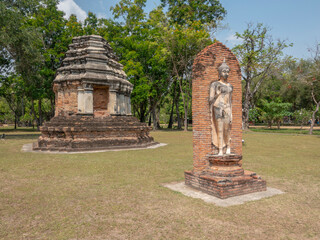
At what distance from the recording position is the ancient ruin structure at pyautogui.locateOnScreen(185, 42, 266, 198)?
5.52 meters

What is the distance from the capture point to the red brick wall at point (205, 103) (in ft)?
19.7

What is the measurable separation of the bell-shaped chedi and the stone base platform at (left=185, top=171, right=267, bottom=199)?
847 cm

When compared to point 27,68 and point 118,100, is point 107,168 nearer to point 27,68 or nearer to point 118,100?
point 118,100

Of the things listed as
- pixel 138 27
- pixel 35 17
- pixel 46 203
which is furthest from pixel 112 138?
pixel 35 17

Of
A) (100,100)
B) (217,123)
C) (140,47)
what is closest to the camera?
(217,123)

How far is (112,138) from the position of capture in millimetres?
13539

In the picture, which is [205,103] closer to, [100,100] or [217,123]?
[217,123]

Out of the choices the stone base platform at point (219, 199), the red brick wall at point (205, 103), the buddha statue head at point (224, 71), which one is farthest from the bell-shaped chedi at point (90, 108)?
the buddha statue head at point (224, 71)

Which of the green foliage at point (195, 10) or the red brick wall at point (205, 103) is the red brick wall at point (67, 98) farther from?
the green foliage at point (195, 10)

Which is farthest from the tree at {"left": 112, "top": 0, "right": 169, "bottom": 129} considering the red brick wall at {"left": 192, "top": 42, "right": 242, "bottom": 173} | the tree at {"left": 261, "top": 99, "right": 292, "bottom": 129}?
the red brick wall at {"left": 192, "top": 42, "right": 242, "bottom": 173}

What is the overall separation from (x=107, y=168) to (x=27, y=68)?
16.4 m

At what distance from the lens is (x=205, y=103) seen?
19.8ft

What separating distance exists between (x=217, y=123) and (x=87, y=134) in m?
9.09

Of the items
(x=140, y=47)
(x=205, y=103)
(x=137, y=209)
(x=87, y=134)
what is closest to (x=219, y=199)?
(x=137, y=209)
